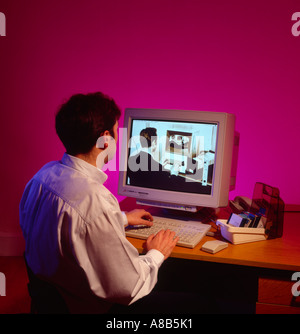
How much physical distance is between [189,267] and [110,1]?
2.08 m

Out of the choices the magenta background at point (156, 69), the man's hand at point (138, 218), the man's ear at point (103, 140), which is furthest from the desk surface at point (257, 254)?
the magenta background at point (156, 69)

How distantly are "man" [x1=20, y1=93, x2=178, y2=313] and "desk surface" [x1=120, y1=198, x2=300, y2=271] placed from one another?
0.69 feet

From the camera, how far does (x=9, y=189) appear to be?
2.84 m

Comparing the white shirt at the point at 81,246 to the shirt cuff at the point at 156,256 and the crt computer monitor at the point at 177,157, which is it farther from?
the crt computer monitor at the point at 177,157

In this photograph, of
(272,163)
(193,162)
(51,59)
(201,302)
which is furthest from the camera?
(51,59)

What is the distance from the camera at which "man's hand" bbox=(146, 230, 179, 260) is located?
123cm

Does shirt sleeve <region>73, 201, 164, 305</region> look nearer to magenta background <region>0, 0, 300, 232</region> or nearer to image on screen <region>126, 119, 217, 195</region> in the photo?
image on screen <region>126, 119, 217, 195</region>

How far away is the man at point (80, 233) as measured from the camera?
0.93 meters

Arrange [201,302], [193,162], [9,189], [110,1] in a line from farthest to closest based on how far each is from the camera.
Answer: [9,189] < [110,1] < [193,162] < [201,302]

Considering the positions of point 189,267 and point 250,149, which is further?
point 250,149

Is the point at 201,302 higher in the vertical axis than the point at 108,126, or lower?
lower

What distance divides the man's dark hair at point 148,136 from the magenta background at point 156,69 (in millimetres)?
763

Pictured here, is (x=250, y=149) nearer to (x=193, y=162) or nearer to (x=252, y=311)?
(x=193, y=162)

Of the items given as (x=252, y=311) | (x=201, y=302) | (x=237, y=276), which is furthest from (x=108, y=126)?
(x=252, y=311)
